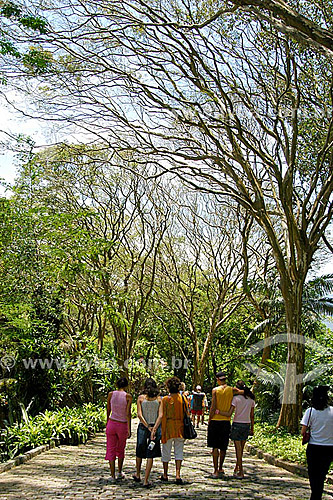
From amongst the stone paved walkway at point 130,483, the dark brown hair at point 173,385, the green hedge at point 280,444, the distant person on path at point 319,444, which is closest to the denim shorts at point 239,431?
the stone paved walkway at point 130,483

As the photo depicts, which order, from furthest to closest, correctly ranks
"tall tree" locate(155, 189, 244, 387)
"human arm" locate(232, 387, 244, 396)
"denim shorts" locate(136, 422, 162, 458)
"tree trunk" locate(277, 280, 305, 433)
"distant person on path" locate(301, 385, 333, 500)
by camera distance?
"tall tree" locate(155, 189, 244, 387)
"tree trunk" locate(277, 280, 305, 433)
"human arm" locate(232, 387, 244, 396)
"denim shorts" locate(136, 422, 162, 458)
"distant person on path" locate(301, 385, 333, 500)

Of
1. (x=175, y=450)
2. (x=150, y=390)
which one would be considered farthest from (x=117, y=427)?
(x=175, y=450)

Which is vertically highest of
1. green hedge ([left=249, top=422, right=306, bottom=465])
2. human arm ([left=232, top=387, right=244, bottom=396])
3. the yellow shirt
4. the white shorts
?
human arm ([left=232, top=387, right=244, bottom=396])

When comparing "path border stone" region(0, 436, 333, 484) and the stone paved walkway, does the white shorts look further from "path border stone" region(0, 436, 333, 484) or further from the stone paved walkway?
"path border stone" region(0, 436, 333, 484)

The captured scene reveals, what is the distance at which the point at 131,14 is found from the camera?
1152 cm

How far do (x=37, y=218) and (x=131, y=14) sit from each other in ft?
16.1

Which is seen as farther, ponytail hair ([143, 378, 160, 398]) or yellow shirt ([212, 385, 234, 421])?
yellow shirt ([212, 385, 234, 421])

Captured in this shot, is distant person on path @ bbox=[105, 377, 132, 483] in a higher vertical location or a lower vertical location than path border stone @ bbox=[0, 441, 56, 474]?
higher

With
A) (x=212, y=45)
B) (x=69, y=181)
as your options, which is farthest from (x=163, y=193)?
(x=212, y=45)

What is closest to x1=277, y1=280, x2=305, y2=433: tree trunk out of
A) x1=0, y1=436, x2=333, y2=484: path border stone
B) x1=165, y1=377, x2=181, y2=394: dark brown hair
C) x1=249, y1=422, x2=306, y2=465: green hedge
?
x1=249, y1=422, x2=306, y2=465: green hedge

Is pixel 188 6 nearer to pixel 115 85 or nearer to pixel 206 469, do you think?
pixel 115 85

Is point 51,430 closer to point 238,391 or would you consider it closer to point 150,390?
point 150,390

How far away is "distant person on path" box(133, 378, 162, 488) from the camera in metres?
8.01

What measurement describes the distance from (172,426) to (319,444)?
2815 millimetres
